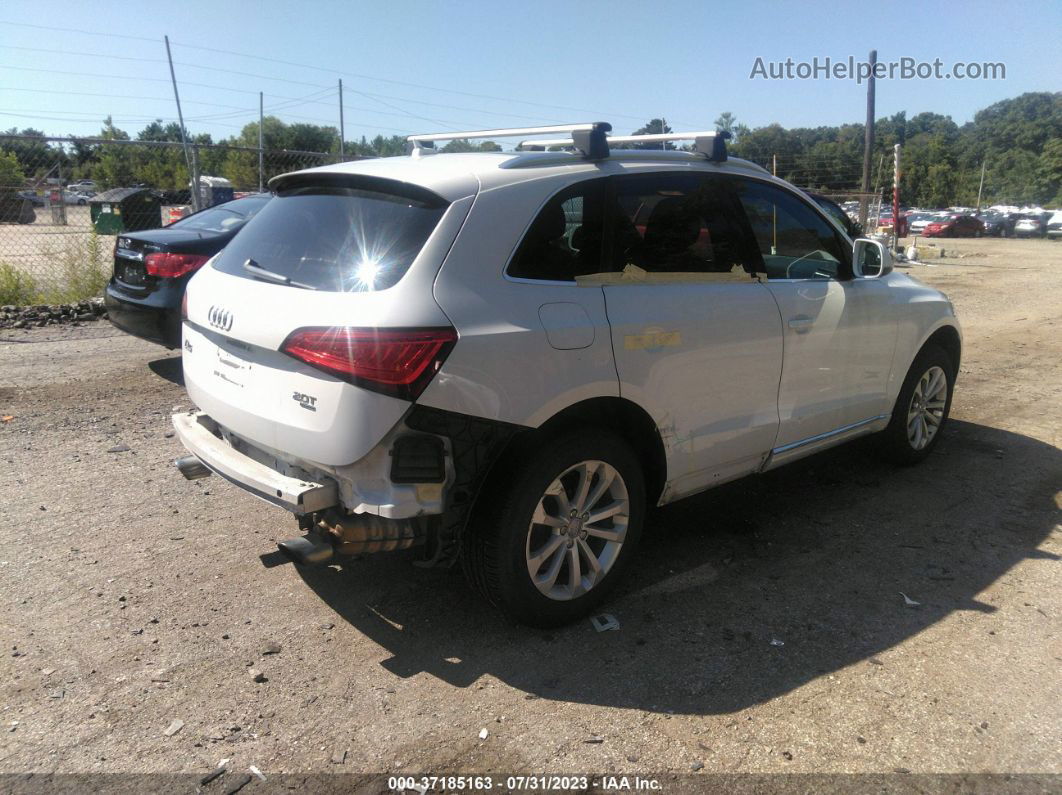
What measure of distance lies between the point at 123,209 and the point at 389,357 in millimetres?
23420

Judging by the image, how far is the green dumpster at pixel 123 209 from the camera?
22.7 meters

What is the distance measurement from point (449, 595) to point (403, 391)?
1.32 metres

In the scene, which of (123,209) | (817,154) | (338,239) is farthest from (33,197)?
(817,154)

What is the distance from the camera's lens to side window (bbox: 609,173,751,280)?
362cm

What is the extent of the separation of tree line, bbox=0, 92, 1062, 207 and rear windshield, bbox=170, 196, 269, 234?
5.27 ft

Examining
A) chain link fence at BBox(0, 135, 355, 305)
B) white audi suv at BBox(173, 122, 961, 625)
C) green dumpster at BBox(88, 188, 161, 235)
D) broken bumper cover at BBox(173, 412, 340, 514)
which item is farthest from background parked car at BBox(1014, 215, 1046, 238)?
broken bumper cover at BBox(173, 412, 340, 514)

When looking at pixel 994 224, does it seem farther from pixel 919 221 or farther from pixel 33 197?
pixel 33 197

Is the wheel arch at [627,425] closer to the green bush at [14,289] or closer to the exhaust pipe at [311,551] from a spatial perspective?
the exhaust pipe at [311,551]

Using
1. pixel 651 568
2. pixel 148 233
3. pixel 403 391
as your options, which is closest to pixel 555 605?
pixel 651 568

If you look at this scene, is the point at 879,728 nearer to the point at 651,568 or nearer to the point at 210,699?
the point at 651,568

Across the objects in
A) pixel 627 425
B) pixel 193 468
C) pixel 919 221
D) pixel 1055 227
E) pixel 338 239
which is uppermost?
pixel 919 221

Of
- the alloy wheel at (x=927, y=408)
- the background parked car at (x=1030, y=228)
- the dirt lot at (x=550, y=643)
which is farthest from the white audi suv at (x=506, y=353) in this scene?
the background parked car at (x=1030, y=228)

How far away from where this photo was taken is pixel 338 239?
3.27m

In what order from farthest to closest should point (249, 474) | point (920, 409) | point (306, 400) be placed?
point (920, 409), point (249, 474), point (306, 400)
